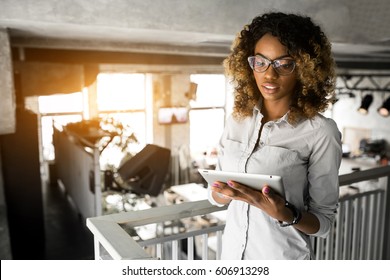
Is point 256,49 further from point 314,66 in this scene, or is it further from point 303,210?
point 303,210

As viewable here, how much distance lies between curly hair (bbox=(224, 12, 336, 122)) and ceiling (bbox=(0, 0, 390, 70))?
1.87ft

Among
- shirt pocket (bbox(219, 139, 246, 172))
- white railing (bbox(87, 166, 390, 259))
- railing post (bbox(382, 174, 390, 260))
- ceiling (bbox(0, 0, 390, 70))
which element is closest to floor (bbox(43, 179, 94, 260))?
ceiling (bbox(0, 0, 390, 70))

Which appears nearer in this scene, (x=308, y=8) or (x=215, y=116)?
(x=308, y=8)

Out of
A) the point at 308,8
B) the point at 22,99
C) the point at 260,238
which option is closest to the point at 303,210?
the point at 260,238

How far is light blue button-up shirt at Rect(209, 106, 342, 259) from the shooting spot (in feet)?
3.89

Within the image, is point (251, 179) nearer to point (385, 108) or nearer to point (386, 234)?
point (386, 234)

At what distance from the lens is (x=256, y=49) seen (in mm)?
1295

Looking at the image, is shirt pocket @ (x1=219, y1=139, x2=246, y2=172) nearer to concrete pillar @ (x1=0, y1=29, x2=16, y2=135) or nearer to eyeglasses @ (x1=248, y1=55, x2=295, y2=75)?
eyeglasses @ (x1=248, y1=55, x2=295, y2=75)

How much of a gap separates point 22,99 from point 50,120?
4.96m

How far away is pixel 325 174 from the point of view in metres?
1.18

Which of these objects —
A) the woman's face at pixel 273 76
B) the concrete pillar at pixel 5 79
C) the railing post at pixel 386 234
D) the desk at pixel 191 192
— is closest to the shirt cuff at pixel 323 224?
the woman's face at pixel 273 76

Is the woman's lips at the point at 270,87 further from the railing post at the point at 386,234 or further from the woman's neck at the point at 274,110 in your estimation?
the railing post at the point at 386,234

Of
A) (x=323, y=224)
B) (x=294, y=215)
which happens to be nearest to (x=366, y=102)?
(x=323, y=224)

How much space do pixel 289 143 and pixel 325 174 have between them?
0.49 ft
